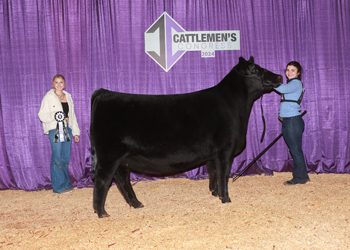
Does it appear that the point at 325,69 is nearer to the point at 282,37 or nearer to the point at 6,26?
the point at 282,37

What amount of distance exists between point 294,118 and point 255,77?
1102 mm

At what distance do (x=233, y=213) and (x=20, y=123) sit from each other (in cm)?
359

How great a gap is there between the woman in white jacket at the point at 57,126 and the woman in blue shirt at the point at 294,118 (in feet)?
10.1

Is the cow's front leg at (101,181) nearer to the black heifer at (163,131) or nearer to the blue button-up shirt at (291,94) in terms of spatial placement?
the black heifer at (163,131)

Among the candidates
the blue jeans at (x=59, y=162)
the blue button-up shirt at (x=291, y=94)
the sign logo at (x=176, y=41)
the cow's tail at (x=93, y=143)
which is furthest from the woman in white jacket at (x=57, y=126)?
the blue button-up shirt at (x=291, y=94)

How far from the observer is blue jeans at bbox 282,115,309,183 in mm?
4441

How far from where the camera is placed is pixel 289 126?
4.46 meters

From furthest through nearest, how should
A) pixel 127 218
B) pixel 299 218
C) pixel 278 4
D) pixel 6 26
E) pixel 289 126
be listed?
1. pixel 278 4
2. pixel 6 26
3. pixel 289 126
4. pixel 127 218
5. pixel 299 218

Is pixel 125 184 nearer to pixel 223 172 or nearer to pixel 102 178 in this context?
pixel 102 178

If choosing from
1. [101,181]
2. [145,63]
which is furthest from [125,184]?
[145,63]

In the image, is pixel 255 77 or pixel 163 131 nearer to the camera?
pixel 163 131

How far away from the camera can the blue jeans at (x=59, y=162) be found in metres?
4.53

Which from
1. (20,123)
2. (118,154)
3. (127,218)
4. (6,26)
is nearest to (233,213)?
(127,218)

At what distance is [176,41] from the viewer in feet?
16.8
